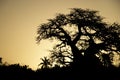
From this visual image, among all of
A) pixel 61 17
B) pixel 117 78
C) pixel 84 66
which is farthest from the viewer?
pixel 61 17

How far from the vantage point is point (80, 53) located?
1081 inches

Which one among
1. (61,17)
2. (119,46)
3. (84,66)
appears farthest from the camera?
(61,17)

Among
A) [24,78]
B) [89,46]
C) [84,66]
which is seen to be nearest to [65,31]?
[89,46]

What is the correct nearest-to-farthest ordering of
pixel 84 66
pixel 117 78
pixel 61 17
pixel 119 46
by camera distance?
pixel 117 78 < pixel 84 66 < pixel 119 46 < pixel 61 17

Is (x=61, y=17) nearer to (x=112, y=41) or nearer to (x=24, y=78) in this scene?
(x=112, y=41)

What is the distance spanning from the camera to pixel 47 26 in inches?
1147

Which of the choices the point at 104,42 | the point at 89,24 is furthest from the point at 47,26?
the point at 104,42

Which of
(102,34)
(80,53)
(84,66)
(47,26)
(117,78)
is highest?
(47,26)

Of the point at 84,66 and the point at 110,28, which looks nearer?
the point at 84,66

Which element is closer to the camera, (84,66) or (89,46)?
(84,66)

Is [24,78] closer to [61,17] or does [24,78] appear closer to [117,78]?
[117,78]

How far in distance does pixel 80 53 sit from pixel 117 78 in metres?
12.5

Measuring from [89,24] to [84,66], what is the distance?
783cm

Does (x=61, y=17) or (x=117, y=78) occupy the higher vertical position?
(x=61, y=17)
